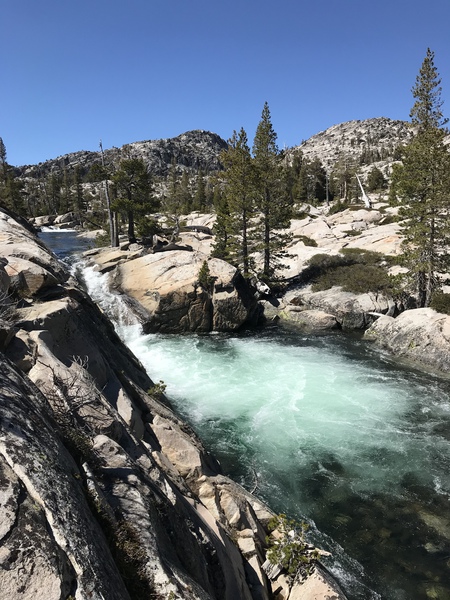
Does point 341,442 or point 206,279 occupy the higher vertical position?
point 206,279

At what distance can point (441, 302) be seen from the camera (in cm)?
2209

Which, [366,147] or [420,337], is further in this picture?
[366,147]

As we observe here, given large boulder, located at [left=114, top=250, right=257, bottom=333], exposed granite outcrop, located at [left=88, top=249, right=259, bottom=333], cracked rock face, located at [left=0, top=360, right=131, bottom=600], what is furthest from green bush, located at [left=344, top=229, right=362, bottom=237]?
cracked rock face, located at [left=0, top=360, right=131, bottom=600]

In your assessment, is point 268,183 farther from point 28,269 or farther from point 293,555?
point 293,555

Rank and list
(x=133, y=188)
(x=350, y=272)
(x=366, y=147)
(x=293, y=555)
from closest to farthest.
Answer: (x=293, y=555) → (x=350, y=272) → (x=133, y=188) → (x=366, y=147)

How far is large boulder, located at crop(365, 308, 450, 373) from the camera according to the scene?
19.1m

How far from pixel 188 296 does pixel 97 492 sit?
20.9 metres

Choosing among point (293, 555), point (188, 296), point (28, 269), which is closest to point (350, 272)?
point (188, 296)

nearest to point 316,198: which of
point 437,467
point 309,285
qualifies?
point 309,285

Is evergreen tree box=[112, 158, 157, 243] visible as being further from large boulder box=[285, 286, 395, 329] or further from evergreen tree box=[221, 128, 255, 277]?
large boulder box=[285, 286, 395, 329]

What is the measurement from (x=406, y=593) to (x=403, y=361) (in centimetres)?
1389

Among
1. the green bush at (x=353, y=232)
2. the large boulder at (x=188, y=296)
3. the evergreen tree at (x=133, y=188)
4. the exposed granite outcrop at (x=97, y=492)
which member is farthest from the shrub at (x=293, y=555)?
the green bush at (x=353, y=232)

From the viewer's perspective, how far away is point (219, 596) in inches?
199

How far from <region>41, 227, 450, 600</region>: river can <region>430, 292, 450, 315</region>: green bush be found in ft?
14.7
